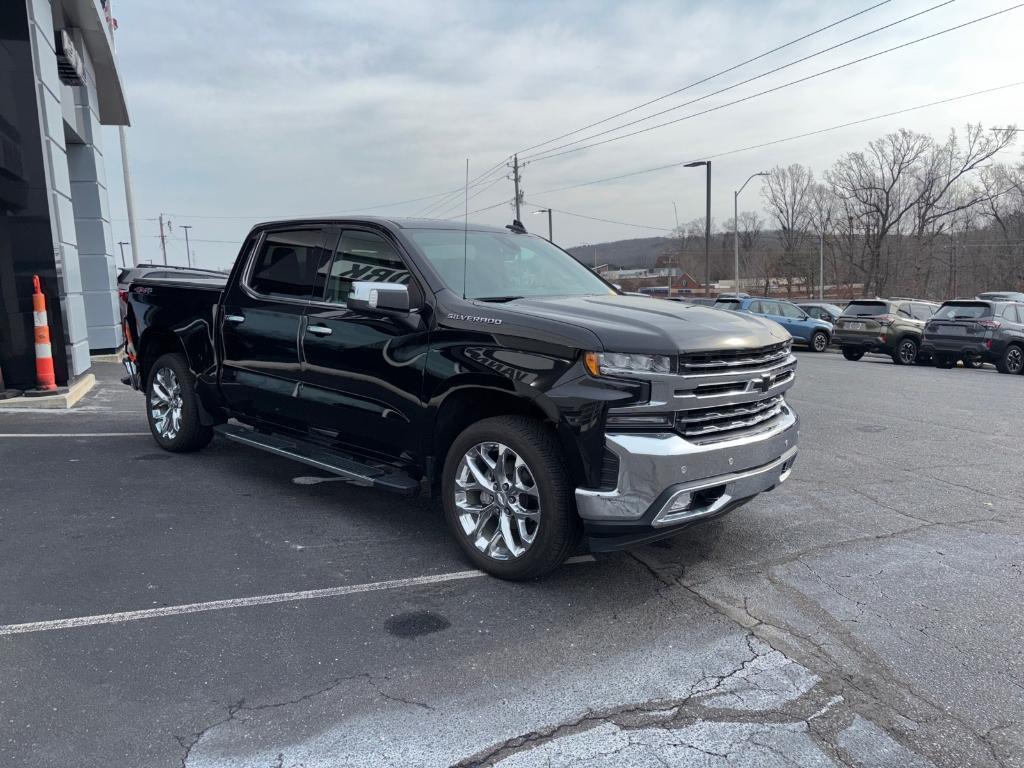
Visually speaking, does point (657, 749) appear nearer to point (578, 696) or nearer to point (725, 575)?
point (578, 696)

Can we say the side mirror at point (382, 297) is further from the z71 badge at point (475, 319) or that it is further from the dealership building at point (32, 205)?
the dealership building at point (32, 205)

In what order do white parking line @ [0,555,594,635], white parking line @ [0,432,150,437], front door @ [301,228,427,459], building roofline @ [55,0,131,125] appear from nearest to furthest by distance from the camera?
1. white parking line @ [0,555,594,635]
2. front door @ [301,228,427,459]
3. white parking line @ [0,432,150,437]
4. building roofline @ [55,0,131,125]

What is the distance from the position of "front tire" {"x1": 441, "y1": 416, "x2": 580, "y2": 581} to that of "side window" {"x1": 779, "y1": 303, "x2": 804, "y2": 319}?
76.6ft

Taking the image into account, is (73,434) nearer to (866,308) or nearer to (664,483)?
(664,483)

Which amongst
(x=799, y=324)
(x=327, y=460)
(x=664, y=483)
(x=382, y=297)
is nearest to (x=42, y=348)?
(x=327, y=460)

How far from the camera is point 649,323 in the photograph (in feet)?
12.4

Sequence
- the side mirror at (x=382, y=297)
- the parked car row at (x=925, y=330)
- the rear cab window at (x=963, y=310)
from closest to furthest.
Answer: the side mirror at (x=382, y=297) → the parked car row at (x=925, y=330) → the rear cab window at (x=963, y=310)

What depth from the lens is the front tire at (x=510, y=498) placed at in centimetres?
364

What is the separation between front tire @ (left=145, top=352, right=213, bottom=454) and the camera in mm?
6223

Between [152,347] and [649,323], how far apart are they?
15.9 feet

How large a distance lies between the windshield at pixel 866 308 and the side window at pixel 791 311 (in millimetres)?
4682

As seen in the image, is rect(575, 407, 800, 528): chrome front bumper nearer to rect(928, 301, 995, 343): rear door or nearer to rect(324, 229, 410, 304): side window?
rect(324, 229, 410, 304): side window

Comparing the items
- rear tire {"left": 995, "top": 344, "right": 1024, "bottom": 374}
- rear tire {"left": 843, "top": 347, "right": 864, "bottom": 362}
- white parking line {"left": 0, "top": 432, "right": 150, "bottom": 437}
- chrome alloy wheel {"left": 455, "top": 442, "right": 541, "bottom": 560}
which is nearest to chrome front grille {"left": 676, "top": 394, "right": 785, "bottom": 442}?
chrome alloy wheel {"left": 455, "top": 442, "right": 541, "bottom": 560}

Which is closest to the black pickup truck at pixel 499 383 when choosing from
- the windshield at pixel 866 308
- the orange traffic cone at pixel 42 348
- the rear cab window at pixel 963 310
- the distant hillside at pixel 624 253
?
the orange traffic cone at pixel 42 348
